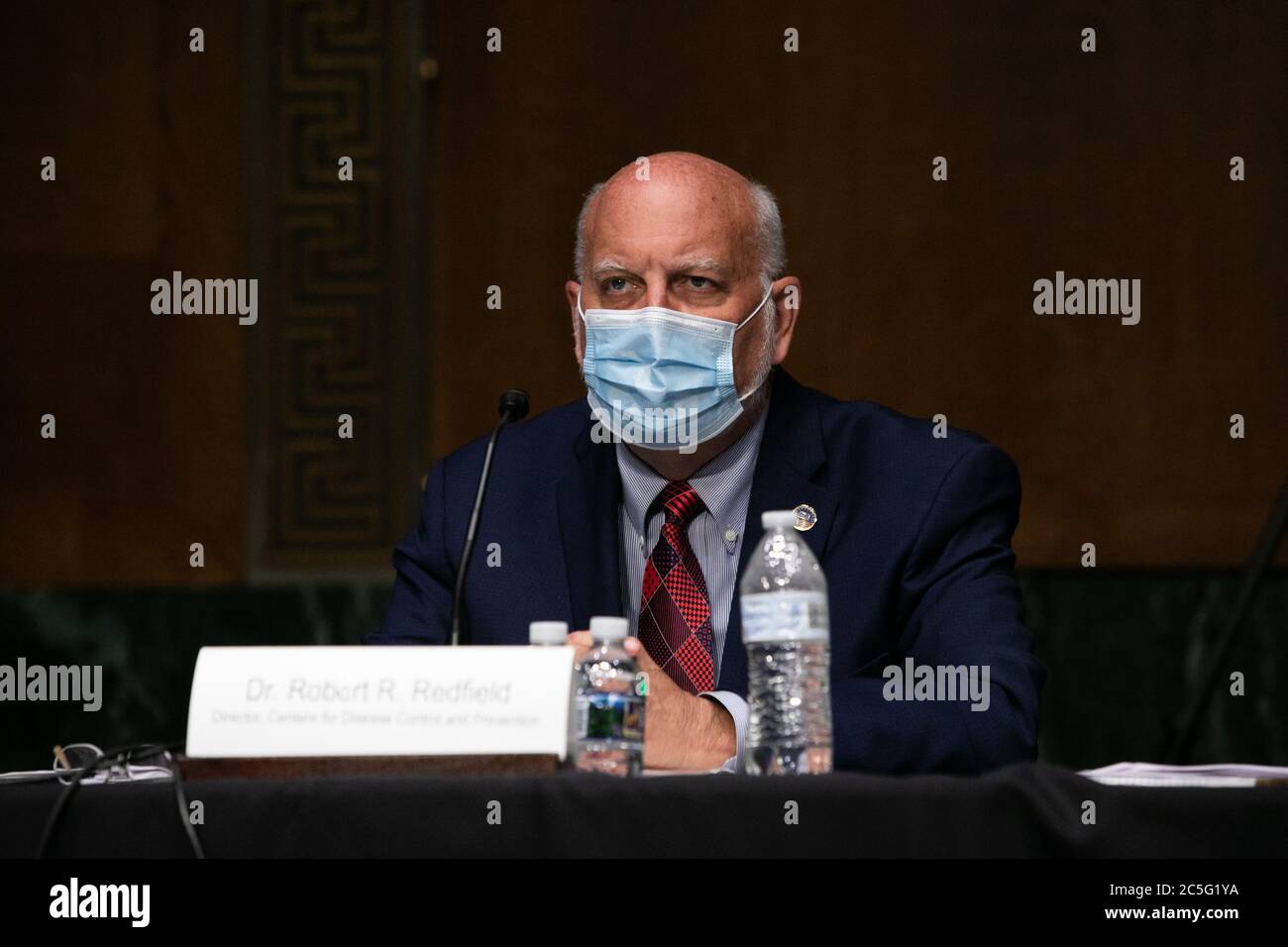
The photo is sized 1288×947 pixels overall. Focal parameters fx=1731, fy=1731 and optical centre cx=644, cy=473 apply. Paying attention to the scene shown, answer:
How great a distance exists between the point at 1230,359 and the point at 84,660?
2.79 m

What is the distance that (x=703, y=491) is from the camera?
252 cm

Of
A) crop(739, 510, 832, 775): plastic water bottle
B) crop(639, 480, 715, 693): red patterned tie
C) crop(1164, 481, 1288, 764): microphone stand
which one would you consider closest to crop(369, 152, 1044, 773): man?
crop(639, 480, 715, 693): red patterned tie

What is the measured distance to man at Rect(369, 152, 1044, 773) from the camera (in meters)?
2.38

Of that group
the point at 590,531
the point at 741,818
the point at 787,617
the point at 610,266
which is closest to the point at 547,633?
the point at 787,617

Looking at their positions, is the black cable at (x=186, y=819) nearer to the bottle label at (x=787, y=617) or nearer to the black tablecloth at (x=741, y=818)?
the black tablecloth at (x=741, y=818)

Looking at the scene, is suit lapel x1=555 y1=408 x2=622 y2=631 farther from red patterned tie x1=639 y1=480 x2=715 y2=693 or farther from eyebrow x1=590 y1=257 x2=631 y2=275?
eyebrow x1=590 y1=257 x2=631 y2=275

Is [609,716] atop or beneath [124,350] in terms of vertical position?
beneath

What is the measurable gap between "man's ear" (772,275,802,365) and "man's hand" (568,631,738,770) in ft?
3.07

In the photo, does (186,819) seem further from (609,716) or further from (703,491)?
(703,491)

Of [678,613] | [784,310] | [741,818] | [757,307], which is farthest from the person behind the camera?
[784,310]

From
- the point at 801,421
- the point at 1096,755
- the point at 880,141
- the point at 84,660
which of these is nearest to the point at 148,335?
the point at 84,660

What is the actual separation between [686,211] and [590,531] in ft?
1.60

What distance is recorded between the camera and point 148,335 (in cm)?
420
